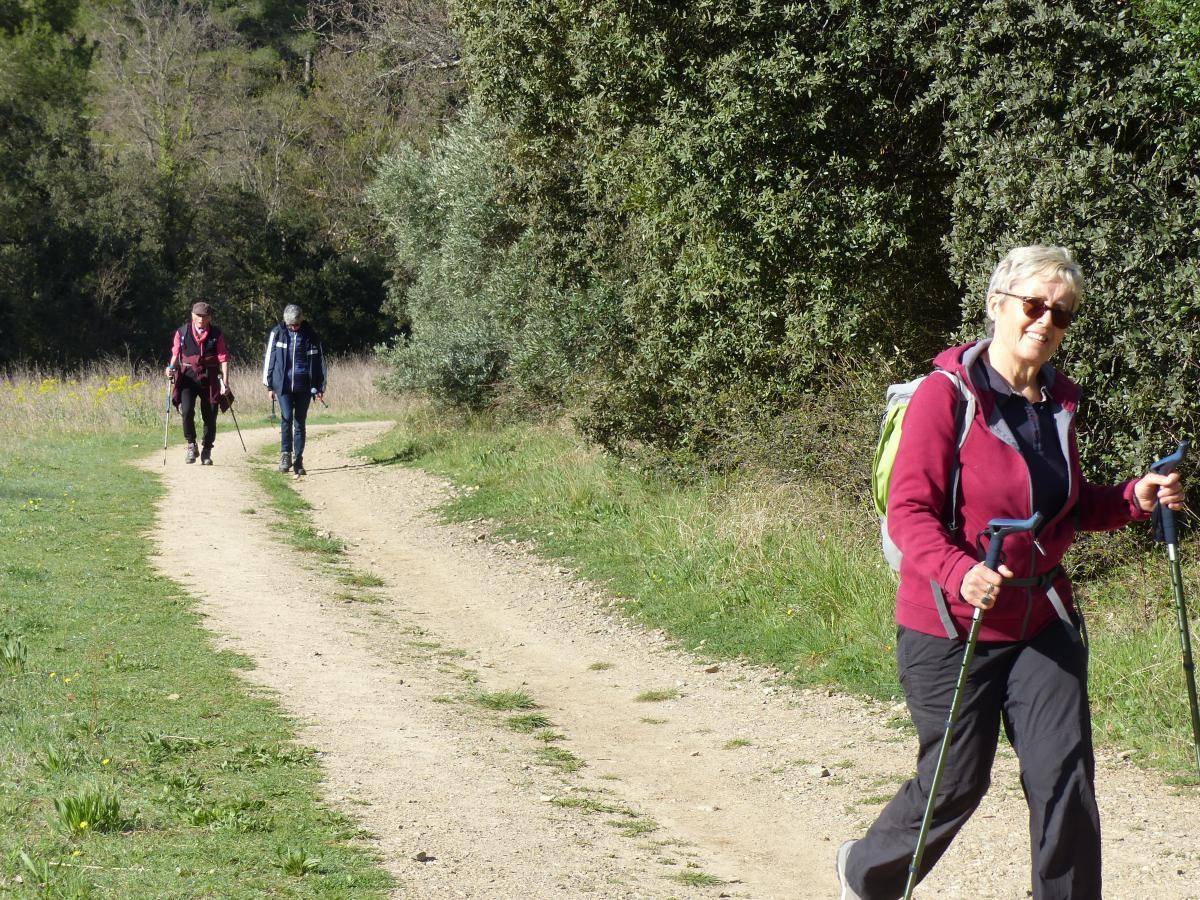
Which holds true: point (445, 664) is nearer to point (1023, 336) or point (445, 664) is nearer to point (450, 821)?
point (450, 821)

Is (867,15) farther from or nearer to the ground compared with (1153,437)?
farther from the ground

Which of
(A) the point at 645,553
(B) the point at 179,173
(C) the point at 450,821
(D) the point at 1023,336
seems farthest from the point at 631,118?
(B) the point at 179,173

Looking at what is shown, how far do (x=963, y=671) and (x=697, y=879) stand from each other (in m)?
1.80

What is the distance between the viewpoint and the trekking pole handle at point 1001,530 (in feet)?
10.8

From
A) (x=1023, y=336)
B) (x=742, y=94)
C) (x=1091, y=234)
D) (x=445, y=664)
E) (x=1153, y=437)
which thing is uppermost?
(x=742, y=94)

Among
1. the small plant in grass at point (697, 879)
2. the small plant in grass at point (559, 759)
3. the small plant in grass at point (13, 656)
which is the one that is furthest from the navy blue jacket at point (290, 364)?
the small plant in grass at point (697, 879)

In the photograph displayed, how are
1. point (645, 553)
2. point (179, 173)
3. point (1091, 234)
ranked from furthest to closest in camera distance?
point (179, 173) < point (645, 553) < point (1091, 234)

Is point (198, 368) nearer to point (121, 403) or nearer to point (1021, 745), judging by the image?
point (121, 403)

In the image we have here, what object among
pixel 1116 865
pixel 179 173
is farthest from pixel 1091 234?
pixel 179 173

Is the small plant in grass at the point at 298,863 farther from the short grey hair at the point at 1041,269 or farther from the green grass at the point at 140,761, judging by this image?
the short grey hair at the point at 1041,269

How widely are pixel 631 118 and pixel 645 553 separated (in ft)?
12.2

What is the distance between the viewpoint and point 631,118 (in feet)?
36.4

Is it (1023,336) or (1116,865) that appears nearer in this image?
(1023,336)

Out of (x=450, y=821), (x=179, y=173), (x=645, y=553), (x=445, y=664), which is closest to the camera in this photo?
(x=450, y=821)
